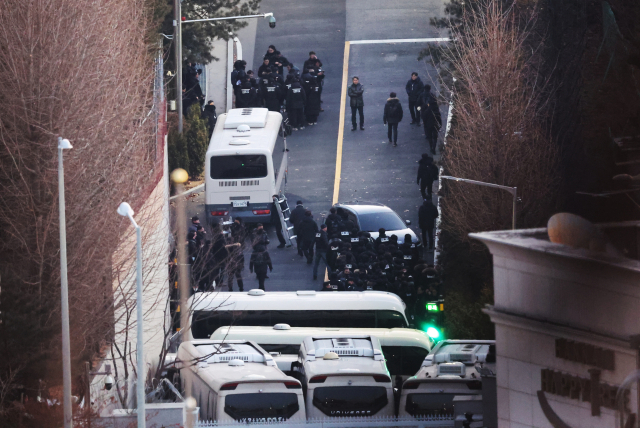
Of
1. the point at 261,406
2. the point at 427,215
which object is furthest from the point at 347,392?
the point at 427,215

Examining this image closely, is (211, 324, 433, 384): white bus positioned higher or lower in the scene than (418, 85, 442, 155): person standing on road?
lower

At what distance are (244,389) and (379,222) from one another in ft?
45.4

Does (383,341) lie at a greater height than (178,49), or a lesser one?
lesser

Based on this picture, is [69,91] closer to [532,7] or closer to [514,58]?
[514,58]

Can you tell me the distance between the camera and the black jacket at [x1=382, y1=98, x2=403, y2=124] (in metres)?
39.2

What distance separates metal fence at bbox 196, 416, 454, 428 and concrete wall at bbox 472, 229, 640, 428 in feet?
15.4

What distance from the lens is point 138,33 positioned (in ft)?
99.0

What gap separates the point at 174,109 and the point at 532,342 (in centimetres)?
2927

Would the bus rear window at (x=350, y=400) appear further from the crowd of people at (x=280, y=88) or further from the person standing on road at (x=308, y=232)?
the crowd of people at (x=280, y=88)

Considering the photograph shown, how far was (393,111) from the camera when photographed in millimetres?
39562

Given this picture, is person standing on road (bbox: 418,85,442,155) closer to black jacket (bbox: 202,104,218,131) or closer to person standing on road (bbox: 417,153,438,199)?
person standing on road (bbox: 417,153,438,199)

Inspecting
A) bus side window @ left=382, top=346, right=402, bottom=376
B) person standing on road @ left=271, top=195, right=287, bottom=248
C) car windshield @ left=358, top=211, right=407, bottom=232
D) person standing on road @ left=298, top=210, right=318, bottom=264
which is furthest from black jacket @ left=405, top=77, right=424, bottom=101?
bus side window @ left=382, top=346, right=402, bottom=376

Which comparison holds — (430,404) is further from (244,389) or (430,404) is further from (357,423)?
(244,389)

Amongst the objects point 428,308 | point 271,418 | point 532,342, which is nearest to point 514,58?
point 428,308
